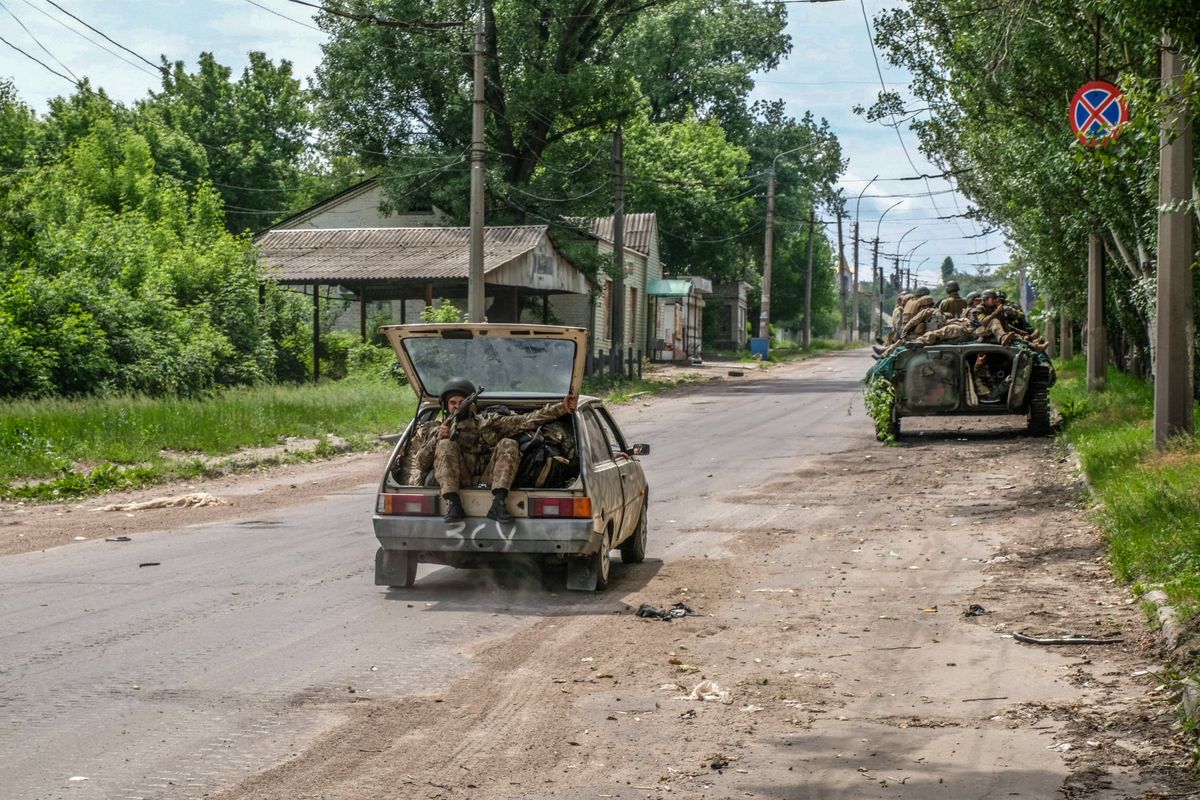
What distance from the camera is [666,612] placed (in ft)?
30.5

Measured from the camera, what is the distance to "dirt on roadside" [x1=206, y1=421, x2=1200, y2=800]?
5641mm

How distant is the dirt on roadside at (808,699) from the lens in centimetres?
564

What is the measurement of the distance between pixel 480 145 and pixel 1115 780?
23233 millimetres

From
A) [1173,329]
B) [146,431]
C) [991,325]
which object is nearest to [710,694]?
[1173,329]

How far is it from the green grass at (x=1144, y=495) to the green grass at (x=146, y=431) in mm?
11440

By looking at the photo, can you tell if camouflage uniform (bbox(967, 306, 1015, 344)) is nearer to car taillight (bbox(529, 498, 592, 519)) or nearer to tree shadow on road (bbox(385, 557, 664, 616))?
tree shadow on road (bbox(385, 557, 664, 616))

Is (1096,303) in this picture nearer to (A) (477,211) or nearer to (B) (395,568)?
(A) (477,211)

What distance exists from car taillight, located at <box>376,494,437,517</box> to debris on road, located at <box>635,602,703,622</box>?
5.30 ft

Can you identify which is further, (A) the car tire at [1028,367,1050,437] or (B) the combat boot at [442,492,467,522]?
(A) the car tire at [1028,367,1050,437]

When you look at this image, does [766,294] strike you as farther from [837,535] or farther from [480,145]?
[837,535]

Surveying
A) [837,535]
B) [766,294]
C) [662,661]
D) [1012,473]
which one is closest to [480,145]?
[1012,473]

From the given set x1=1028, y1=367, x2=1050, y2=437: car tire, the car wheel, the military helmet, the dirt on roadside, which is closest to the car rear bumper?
the dirt on roadside

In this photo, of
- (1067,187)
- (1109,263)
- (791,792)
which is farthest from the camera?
(1109,263)

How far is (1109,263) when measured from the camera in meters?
Answer: 27.2
